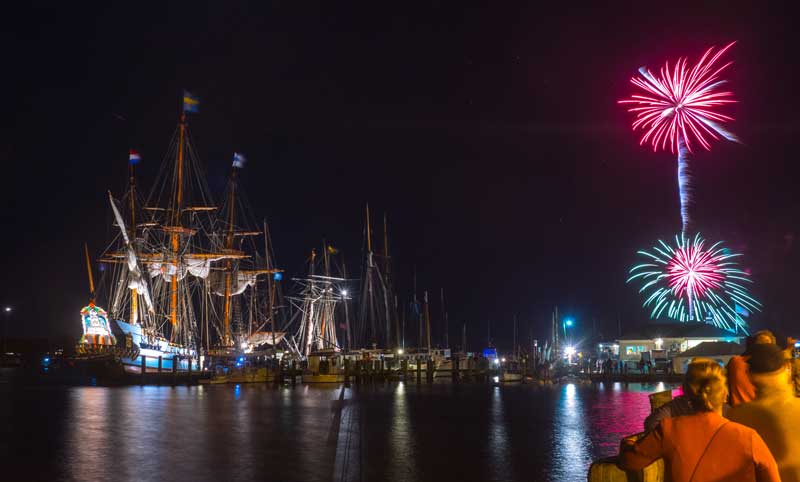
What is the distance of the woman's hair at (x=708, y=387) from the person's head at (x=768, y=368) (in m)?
0.63

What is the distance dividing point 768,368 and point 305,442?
50.2 feet

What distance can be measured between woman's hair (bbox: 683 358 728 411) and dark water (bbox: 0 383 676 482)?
31.8 ft

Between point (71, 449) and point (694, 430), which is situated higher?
point (694, 430)

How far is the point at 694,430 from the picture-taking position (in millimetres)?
4168

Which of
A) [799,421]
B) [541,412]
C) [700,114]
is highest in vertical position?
[700,114]

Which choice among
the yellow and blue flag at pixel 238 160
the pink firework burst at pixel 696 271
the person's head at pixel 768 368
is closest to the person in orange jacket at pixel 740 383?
the person's head at pixel 768 368

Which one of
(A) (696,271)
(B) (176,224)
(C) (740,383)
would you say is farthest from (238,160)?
(C) (740,383)

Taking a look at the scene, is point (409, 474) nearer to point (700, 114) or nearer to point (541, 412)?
point (541, 412)

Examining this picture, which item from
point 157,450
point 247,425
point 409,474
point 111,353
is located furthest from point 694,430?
point 111,353

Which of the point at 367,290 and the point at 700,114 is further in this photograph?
the point at 367,290

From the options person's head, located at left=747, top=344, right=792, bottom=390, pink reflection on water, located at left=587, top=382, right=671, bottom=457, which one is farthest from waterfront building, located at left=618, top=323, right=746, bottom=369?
person's head, located at left=747, top=344, right=792, bottom=390

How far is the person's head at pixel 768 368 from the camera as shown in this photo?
4.70 meters

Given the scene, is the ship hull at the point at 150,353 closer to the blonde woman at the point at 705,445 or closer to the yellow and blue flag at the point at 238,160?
the yellow and blue flag at the point at 238,160

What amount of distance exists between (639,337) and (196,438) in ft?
245
